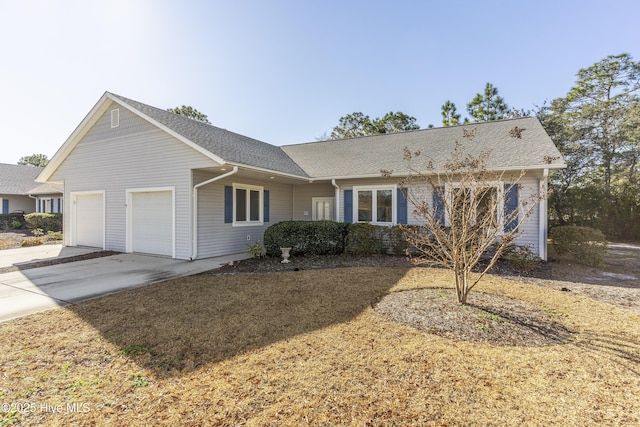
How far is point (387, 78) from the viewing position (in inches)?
616

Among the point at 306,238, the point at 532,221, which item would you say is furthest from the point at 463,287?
the point at 532,221

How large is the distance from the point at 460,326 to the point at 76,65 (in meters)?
12.1

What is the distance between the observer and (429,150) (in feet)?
37.1

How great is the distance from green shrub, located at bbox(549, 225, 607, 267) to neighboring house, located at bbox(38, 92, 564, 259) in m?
0.68

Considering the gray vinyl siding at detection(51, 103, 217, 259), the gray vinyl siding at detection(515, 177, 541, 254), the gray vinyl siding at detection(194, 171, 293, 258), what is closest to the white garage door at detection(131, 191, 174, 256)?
the gray vinyl siding at detection(51, 103, 217, 259)

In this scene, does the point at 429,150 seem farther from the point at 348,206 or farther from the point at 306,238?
the point at 306,238

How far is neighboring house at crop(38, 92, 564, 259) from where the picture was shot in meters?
8.97

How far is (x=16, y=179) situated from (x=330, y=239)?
29.1 meters

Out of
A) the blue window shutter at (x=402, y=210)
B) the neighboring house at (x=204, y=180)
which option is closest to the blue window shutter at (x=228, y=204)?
the neighboring house at (x=204, y=180)

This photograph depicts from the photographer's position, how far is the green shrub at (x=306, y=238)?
943cm

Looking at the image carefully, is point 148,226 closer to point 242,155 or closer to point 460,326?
point 242,155

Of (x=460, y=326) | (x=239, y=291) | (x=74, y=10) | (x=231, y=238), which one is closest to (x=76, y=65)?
(x=74, y=10)

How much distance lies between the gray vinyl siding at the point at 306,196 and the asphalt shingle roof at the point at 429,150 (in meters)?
0.95

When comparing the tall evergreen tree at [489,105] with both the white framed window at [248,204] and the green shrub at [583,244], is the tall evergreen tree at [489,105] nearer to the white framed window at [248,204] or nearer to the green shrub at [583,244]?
the green shrub at [583,244]
